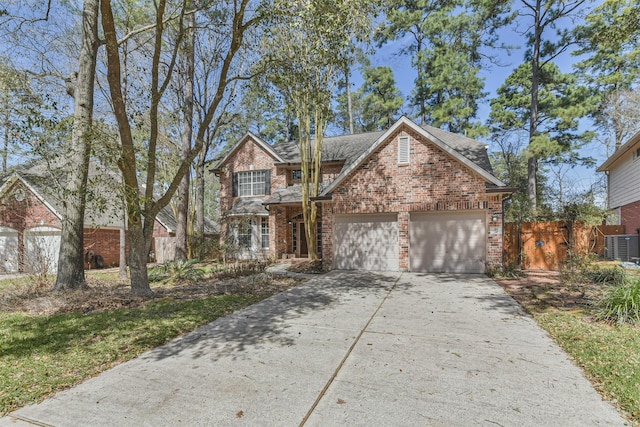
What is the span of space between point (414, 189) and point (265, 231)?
9010mm

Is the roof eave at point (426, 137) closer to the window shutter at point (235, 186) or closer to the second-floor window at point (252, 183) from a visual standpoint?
the second-floor window at point (252, 183)

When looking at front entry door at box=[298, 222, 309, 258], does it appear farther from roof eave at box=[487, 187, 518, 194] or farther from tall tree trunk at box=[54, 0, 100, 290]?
tall tree trunk at box=[54, 0, 100, 290]

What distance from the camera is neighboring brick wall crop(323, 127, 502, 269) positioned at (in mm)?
10812

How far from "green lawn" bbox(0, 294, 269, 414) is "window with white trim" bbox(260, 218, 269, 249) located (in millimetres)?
10062

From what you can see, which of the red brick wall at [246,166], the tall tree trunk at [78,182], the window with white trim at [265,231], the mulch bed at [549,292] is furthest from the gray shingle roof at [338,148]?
the tall tree trunk at [78,182]

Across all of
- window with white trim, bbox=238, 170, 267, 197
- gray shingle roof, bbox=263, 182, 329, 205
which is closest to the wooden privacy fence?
gray shingle roof, bbox=263, 182, 329, 205

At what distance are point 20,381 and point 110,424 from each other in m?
1.61

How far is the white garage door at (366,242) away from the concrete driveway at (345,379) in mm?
6065

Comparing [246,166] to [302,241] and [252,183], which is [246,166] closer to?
[252,183]

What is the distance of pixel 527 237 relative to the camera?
1212 centimetres

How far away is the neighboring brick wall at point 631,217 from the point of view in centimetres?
1387

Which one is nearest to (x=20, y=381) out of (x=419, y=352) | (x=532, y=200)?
(x=419, y=352)

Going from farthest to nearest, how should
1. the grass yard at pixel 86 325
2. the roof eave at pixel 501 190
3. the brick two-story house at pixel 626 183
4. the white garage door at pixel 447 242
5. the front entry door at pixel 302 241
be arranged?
the front entry door at pixel 302 241, the brick two-story house at pixel 626 183, the white garage door at pixel 447 242, the roof eave at pixel 501 190, the grass yard at pixel 86 325

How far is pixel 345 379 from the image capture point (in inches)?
140
